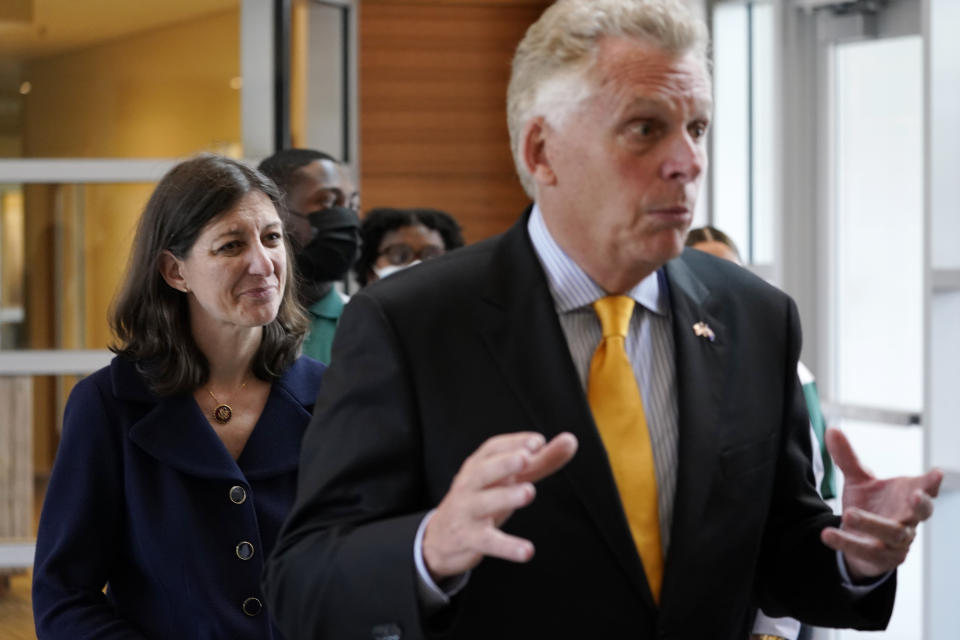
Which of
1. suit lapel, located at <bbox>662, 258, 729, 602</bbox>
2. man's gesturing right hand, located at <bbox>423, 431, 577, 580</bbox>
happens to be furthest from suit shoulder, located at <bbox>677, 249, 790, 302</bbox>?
man's gesturing right hand, located at <bbox>423, 431, 577, 580</bbox>

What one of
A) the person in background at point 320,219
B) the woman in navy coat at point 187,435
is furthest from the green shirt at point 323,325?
the woman in navy coat at point 187,435

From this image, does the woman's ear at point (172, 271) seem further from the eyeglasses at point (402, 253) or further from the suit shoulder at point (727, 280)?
the eyeglasses at point (402, 253)

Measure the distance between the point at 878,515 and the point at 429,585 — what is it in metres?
0.50

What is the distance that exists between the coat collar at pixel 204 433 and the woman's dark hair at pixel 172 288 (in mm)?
44

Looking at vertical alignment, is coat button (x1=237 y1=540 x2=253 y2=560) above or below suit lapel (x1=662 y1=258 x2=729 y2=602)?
below

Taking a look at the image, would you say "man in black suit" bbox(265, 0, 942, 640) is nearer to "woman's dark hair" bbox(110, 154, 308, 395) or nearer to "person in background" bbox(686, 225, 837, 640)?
"person in background" bbox(686, 225, 837, 640)

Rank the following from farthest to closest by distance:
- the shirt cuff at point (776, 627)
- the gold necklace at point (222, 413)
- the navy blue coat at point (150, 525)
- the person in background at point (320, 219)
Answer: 1. the person in background at point (320, 219)
2. the shirt cuff at point (776, 627)
3. the gold necklace at point (222, 413)
4. the navy blue coat at point (150, 525)

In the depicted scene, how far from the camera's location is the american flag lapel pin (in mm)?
1450

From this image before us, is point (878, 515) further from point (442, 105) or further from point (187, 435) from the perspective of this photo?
point (442, 105)

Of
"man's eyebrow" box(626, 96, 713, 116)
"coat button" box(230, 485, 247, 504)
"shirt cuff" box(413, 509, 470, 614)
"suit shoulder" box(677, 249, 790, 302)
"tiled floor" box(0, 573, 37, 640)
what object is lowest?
"tiled floor" box(0, 573, 37, 640)

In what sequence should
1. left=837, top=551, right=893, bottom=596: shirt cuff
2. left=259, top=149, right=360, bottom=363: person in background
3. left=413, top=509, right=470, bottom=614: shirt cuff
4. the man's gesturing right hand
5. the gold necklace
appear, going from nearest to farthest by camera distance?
the man's gesturing right hand → left=413, top=509, right=470, bottom=614: shirt cuff → left=837, top=551, right=893, bottom=596: shirt cuff → the gold necklace → left=259, top=149, right=360, bottom=363: person in background

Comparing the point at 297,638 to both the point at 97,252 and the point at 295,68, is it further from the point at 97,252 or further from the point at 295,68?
the point at 295,68

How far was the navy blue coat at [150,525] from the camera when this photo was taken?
1.91 metres

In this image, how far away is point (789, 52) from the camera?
13.9ft
